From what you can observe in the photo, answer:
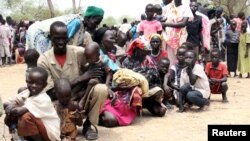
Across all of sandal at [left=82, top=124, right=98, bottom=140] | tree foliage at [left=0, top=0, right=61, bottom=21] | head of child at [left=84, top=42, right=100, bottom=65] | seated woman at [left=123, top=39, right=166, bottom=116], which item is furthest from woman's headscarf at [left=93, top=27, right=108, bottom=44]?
tree foliage at [left=0, top=0, right=61, bottom=21]

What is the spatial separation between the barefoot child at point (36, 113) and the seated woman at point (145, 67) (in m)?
2.20

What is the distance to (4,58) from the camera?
647 inches

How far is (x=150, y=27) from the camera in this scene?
7.69m

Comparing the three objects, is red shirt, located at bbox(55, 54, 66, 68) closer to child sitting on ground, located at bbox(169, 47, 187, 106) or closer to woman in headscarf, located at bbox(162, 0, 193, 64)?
child sitting on ground, located at bbox(169, 47, 187, 106)

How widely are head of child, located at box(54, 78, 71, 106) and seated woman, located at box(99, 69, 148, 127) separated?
1096mm

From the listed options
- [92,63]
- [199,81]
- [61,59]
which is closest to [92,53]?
[92,63]

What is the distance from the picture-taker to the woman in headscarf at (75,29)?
5285 millimetres

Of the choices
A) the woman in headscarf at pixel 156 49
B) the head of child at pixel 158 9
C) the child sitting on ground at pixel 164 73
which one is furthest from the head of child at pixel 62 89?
the head of child at pixel 158 9

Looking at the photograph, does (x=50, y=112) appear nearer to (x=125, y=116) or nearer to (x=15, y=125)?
(x=15, y=125)

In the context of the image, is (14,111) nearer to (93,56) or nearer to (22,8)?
(93,56)

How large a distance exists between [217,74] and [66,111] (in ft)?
11.0

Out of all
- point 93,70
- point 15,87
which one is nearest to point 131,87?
point 93,70

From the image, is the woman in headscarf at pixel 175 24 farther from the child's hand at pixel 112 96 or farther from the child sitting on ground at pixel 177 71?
the child's hand at pixel 112 96

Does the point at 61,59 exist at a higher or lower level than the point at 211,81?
higher
